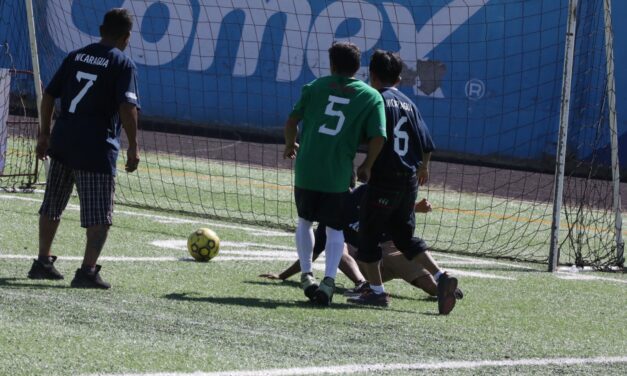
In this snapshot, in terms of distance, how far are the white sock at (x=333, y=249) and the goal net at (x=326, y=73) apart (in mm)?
9873

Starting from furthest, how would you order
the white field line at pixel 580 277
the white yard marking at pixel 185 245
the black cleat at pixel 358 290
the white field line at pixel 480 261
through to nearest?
the white field line at pixel 480 261, the white field line at pixel 580 277, the white yard marking at pixel 185 245, the black cleat at pixel 358 290

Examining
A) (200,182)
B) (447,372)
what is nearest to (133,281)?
(447,372)

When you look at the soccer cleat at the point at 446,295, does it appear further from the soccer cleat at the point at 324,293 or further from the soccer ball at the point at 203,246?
Answer: the soccer ball at the point at 203,246

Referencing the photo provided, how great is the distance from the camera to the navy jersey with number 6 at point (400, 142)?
344 inches

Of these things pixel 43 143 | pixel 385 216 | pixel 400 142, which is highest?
pixel 400 142

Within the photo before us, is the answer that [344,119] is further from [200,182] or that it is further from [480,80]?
[480,80]

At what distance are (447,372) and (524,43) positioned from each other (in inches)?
666

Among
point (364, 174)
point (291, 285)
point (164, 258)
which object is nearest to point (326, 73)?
point (164, 258)

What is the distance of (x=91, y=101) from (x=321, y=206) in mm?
1696

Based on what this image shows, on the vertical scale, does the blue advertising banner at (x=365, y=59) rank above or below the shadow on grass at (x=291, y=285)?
above

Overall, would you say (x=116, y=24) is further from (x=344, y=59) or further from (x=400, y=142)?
(x=400, y=142)

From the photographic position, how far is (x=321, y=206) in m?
8.66

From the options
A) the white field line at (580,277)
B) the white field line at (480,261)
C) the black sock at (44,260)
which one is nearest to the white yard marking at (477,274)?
the white field line at (580,277)

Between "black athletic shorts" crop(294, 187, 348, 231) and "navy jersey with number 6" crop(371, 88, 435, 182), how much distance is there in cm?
35
